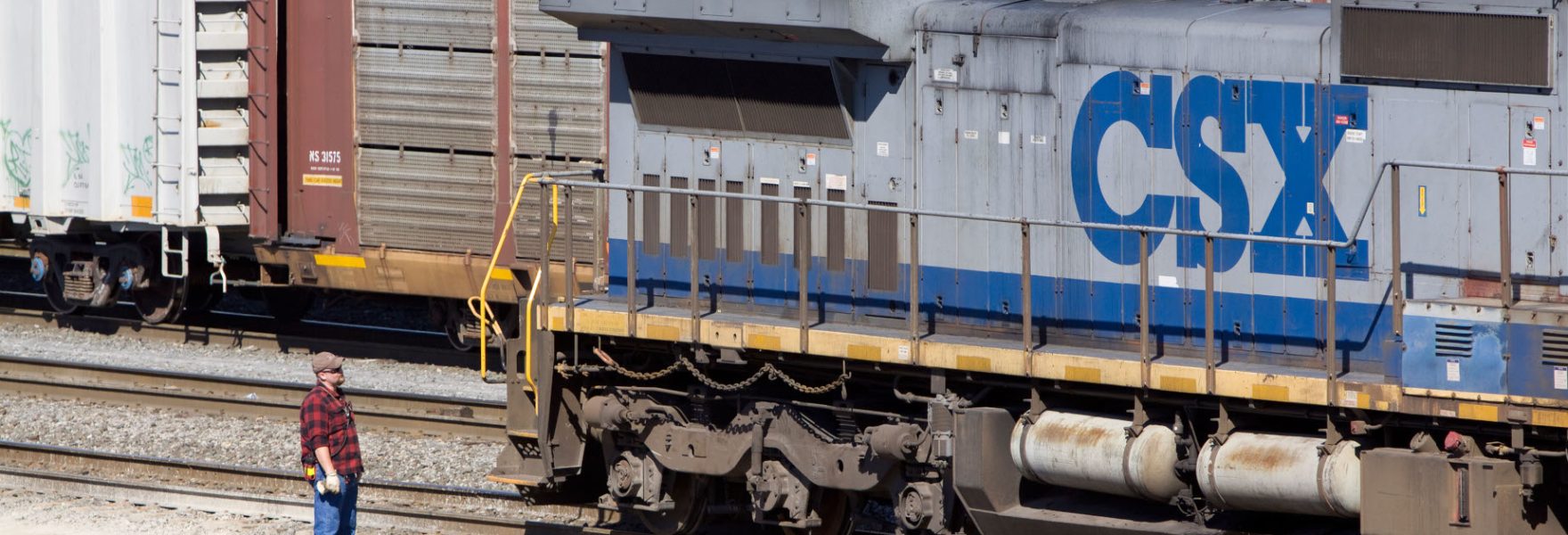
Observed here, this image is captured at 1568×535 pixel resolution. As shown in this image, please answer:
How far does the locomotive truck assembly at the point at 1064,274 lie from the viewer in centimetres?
802

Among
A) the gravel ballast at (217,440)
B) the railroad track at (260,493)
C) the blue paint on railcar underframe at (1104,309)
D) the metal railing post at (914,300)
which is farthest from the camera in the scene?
the gravel ballast at (217,440)

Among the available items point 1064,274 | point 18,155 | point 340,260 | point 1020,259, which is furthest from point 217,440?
point 1064,274

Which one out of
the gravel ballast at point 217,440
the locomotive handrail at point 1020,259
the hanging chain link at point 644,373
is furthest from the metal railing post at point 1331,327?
the gravel ballast at point 217,440

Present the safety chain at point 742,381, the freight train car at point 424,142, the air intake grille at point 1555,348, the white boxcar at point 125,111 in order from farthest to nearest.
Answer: the white boxcar at point 125,111 < the freight train car at point 424,142 < the safety chain at point 742,381 < the air intake grille at point 1555,348

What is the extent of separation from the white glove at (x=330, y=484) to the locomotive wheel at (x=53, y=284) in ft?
35.0

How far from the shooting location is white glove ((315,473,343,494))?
9.36 metres

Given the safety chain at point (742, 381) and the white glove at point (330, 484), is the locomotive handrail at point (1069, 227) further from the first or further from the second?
the white glove at point (330, 484)

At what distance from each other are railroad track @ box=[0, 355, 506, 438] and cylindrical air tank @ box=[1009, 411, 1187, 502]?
228 inches

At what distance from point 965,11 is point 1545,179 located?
2.89 m

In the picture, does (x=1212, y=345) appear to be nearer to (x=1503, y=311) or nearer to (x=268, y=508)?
(x=1503, y=311)

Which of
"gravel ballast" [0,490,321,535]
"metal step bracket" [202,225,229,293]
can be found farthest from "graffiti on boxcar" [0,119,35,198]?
"gravel ballast" [0,490,321,535]

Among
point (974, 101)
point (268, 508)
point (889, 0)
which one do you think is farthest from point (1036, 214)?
point (268, 508)

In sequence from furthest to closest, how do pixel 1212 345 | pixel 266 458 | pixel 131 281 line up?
1. pixel 131 281
2. pixel 266 458
3. pixel 1212 345

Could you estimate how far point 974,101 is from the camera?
9.70 meters
